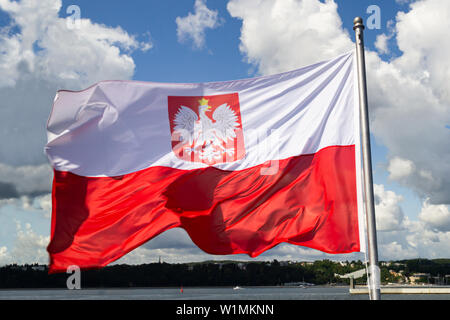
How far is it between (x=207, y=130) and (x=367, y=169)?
3558mm

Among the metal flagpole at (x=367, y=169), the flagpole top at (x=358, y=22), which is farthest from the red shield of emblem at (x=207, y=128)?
the flagpole top at (x=358, y=22)

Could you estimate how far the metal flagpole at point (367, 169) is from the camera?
318 inches

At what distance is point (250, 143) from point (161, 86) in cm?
215

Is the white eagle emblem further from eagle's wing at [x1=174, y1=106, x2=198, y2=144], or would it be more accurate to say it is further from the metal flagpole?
the metal flagpole

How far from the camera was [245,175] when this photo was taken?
1049 cm

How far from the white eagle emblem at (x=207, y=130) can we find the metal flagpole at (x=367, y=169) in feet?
8.99

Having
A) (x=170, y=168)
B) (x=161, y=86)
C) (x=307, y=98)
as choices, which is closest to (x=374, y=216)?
Result: (x=307, y=98)

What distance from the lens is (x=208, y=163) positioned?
418 inches
